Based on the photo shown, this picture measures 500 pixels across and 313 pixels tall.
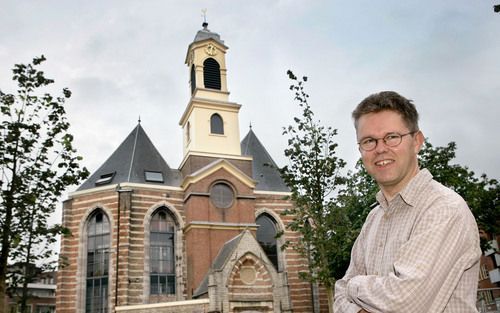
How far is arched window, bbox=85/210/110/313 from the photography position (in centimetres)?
2694

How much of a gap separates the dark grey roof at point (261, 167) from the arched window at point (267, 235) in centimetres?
232

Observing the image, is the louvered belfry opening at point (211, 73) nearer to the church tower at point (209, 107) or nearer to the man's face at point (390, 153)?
the church tower at point (209, 107)

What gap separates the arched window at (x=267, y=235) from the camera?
30984 mm

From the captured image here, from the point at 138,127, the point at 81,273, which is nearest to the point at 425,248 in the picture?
the point at 81,273

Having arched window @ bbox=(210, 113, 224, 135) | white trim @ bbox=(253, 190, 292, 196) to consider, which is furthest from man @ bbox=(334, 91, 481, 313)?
arched window @ bbox=(210, 113, 224, 135)

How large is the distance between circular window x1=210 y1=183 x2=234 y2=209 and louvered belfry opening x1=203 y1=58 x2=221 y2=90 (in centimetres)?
800

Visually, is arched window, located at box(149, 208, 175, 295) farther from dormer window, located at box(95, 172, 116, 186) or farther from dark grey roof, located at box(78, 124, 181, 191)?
dormer window, located at box(95, 172, 116, 186)

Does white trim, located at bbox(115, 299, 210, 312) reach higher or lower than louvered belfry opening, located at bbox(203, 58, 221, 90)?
lower

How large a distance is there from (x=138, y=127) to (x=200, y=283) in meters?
14.0

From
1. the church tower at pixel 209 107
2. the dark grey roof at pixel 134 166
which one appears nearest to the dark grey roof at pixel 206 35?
the church tower at pixel 209 107

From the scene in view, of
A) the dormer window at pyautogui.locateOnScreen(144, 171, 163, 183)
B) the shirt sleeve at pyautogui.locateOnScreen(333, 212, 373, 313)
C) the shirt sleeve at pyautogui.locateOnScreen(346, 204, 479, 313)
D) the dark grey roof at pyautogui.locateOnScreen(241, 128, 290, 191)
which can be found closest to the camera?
the shirt sleeve at pyautogui.locateOnScreen(346, 204, 479, 313)

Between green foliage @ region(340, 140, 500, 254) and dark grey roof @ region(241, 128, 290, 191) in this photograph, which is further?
dark grey roof @ region(241, 128, 290, 191)

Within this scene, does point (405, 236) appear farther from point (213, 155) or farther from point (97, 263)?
point (213, 155)

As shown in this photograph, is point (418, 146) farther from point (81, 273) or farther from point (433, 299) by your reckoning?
point (81, 273)
